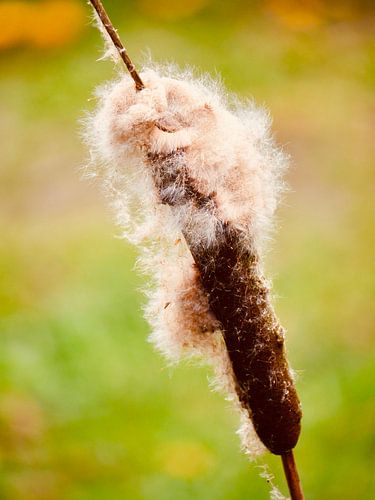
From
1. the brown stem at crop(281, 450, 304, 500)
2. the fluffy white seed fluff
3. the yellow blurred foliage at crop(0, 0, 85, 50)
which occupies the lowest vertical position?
the brown stem at crop(281, 450, 304, 500)

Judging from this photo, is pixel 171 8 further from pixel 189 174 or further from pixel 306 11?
pixel 189 174

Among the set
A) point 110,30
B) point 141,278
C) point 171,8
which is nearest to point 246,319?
point 110,30

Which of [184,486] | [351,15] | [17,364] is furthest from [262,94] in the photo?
[184,486]

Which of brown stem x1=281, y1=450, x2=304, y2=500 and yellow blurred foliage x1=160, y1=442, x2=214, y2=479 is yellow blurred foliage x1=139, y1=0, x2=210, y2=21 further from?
brown stem x1=281, y1=450, x2=304, y2=500

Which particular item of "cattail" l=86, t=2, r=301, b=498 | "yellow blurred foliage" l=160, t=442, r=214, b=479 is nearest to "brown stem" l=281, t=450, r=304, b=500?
"cattail" l=86, t=2, r=301, b=498

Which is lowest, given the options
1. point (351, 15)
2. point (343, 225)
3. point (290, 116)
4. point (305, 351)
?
point (305, 351)

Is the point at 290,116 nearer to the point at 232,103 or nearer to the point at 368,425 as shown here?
the point at 368,425
